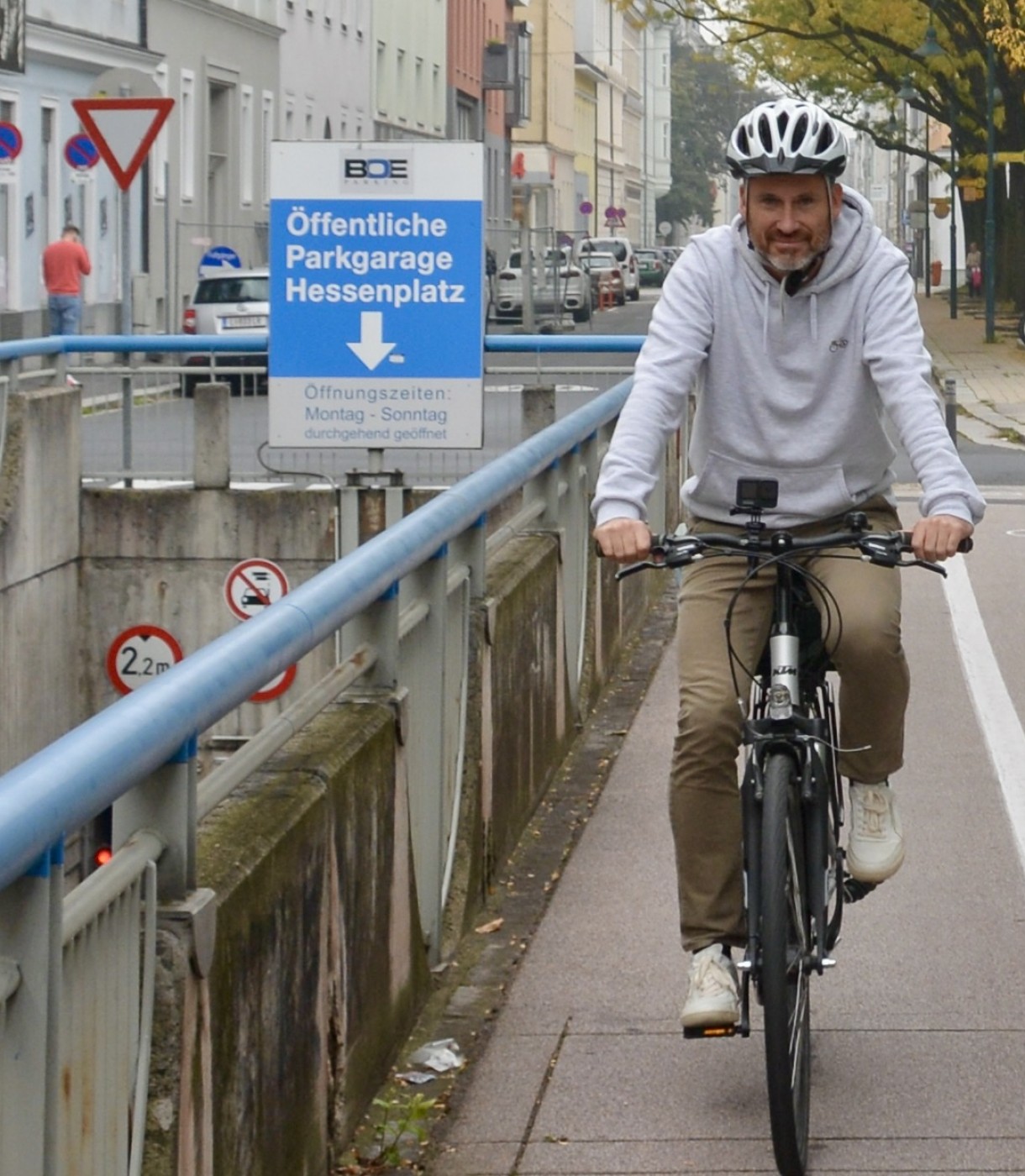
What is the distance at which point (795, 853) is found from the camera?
4.60 meters

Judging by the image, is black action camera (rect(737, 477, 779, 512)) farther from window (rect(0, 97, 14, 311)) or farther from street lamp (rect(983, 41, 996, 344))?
street lamp (rect(983, 41, 996, 344))

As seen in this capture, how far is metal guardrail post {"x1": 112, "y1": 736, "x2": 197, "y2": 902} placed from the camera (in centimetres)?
349

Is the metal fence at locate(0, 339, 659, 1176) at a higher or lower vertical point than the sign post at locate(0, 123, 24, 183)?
lower

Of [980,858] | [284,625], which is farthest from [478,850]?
[284,625]

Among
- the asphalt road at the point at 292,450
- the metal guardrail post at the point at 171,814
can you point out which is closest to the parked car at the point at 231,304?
the asphalt road at the point at 292,450

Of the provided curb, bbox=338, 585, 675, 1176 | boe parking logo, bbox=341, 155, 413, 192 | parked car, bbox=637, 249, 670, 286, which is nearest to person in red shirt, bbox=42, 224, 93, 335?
boe parking logo, bbox=341, 155, 413, 192

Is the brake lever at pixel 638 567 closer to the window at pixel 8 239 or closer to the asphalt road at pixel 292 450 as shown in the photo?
the asphalt road at pixel 292 450

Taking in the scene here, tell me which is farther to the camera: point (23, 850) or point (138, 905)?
point (138, 905)

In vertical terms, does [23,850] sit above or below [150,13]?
below

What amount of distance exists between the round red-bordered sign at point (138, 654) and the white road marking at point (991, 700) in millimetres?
5979

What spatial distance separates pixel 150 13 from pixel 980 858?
124 feet

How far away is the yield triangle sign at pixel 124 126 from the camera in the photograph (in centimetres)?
1886

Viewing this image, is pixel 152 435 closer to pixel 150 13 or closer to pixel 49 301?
pixel 49 301

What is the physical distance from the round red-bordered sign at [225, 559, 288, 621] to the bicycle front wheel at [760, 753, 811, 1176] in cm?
1258
